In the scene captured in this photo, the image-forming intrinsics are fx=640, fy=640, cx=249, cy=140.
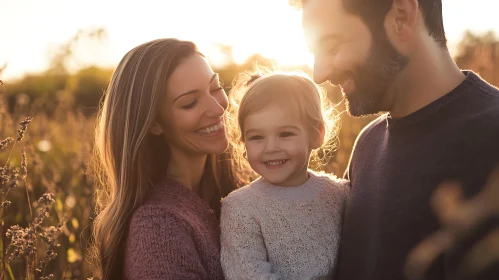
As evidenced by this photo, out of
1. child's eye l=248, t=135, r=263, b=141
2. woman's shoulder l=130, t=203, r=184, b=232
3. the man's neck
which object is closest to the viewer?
the man's neck

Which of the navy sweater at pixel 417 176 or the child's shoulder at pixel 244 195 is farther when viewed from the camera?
the child's shoulder at pixel 244 195

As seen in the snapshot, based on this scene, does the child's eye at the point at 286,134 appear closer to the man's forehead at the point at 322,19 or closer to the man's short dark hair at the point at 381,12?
the man's forehead at the point at 322,19

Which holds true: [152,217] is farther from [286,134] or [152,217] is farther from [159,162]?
[286,134]

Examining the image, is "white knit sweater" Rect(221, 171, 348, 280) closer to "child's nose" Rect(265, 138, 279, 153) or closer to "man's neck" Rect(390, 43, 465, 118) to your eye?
"child's nose" Rect(265, 138, 279, 153)

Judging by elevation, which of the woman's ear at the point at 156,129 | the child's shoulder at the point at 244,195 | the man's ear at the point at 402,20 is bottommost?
the child's shoulder at the point at 244,195

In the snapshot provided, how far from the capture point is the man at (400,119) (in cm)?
247

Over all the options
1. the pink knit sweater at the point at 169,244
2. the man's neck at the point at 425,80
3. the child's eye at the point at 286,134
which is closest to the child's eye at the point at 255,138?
the child's eye at the point at 286,134

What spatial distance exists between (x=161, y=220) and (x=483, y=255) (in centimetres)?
138

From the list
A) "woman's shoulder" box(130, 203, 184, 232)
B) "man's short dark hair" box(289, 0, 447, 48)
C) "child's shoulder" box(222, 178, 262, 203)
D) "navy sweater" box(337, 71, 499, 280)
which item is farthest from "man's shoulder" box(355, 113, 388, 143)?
"woman's shoulder" box(130, 203, 184, 232)

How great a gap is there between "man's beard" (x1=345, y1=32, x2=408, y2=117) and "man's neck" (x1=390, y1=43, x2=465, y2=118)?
1.7 inches

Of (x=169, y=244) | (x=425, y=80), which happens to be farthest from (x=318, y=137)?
(x=169, y=244)

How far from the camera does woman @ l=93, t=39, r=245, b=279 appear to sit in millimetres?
2894

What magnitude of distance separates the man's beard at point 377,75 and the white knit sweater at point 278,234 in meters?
0.55

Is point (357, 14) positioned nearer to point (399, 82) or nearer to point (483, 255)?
point (399, 82)
